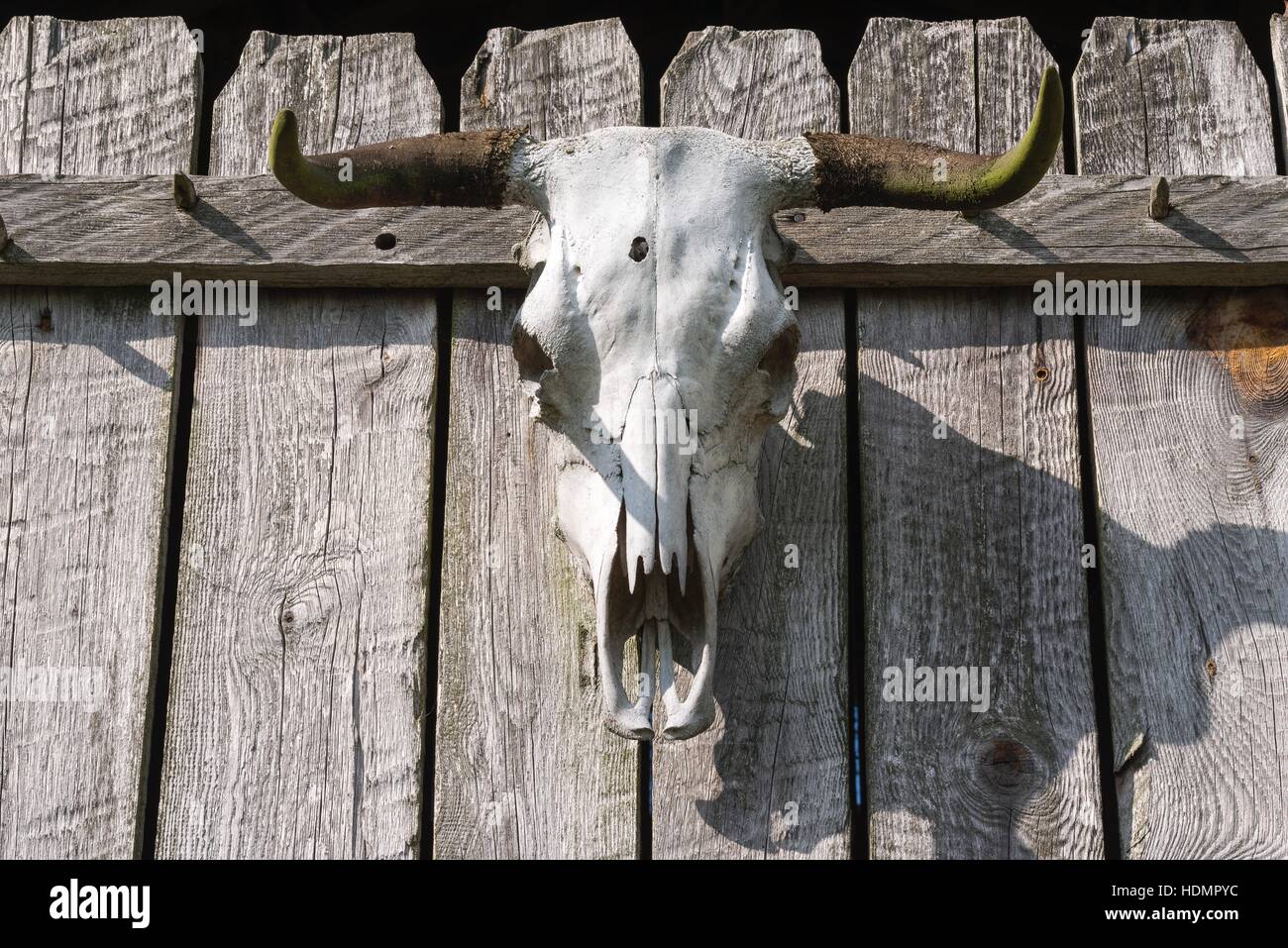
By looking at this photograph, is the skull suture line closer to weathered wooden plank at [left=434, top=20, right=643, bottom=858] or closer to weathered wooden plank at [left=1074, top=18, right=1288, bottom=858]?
weathered wooden plank at [left=434, top=20, right=643, bottom=858]

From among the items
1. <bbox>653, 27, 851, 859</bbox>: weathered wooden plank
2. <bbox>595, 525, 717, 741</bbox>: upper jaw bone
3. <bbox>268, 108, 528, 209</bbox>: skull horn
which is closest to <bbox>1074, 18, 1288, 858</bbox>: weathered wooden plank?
<bbox>653, 27, 851, 859</bbox>: weathered wooden plank

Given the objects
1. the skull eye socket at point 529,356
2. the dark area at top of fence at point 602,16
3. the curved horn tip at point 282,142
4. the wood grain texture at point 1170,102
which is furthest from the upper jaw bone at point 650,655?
the dark area at top of fence at point 602,16

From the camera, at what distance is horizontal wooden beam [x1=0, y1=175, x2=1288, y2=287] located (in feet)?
13.1

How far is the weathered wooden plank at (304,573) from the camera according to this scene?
366 cm

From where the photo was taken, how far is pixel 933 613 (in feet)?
12.5

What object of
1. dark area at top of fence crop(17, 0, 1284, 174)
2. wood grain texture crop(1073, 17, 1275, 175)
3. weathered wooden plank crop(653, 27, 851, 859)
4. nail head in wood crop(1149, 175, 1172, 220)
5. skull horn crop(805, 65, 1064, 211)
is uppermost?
dark area at top of fence crop(17, 0, 1284, 174)

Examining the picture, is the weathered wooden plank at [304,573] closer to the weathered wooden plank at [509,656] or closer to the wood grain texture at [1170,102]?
the weathered wooden plank at [509,656]

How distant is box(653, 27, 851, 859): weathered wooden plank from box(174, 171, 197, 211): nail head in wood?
4.88 feet

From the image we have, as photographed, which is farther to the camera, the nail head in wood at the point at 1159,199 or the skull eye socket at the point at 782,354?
the nail head in wood at the point at 1159,199

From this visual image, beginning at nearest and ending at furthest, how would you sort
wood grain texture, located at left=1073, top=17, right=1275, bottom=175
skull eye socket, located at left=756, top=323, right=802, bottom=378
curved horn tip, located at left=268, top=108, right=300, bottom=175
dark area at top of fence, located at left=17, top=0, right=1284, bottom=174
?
1. curved horn tip, located at left=268, top=108, right=300, bottom=175
2. skull eye socket, located at left=756, top=323, right=802, bottom=378
3. wood grain texture, located at left=1073, top=17, right=1275, bottom=175
4. dark area at top of fence, located at left=17, top=0, right=1284, bottom=174

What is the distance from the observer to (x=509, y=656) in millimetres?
3770

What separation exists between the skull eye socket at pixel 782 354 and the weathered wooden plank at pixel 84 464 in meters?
1.47

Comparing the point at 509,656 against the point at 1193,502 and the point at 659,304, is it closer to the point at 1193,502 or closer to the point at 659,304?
the point at 659,304

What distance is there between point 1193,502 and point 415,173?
6.27 feet
